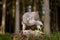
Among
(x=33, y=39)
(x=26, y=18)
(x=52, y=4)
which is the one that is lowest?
(x=33, y=39)

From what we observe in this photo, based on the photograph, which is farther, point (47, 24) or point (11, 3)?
point (11, 3)

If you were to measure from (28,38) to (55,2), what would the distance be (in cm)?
1239

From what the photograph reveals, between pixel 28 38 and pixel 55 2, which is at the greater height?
pixel 55 2

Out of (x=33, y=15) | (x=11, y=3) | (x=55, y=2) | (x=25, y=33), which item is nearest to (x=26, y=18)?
(x=33, y=15)

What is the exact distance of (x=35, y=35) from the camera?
443 cm

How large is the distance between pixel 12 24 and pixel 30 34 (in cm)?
1579

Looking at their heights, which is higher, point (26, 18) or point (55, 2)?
point (55, 2)

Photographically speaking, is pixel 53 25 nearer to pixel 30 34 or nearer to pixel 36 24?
pixel 36 24

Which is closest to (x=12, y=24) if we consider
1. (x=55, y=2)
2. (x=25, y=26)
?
(x=55, y=2)

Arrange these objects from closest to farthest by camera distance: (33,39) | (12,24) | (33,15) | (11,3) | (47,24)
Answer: (33,39)
(33,15)
(47,24)
(11,3)
(12,24)

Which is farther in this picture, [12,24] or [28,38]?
[12,24]

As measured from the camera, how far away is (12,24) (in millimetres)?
20141

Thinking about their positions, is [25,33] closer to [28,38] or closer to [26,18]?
[28,38]

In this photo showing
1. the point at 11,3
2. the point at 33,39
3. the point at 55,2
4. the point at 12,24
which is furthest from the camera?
the point at 12,24
